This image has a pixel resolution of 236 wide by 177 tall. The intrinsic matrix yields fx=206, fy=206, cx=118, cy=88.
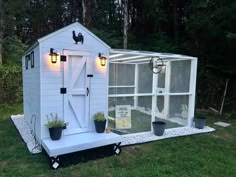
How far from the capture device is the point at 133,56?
15.8 feet

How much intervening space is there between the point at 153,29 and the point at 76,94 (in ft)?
29.4

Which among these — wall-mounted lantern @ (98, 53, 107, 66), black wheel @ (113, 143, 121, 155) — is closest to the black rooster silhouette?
wall-mounted lantern @ (98, 53, 107, 66)

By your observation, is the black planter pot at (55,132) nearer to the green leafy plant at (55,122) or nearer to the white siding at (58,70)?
the green leafy plant at (55,122)

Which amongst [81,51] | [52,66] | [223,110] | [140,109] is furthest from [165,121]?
[223,110]

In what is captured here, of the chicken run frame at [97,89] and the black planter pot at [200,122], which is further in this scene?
the black planter pot at [200,122]

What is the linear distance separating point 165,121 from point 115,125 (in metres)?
1.48

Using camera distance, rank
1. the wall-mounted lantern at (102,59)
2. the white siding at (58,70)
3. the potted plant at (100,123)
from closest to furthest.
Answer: the white siding at (58,70) < the potted plant at (100,123) < the wall-mounted lantern at (102,59)

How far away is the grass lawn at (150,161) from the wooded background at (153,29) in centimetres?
390

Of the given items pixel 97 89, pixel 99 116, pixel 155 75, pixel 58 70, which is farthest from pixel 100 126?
pixel 155 75

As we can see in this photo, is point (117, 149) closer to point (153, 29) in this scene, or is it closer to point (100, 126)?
point (100, 126)

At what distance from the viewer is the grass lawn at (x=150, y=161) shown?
3119mm

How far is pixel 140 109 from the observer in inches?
196

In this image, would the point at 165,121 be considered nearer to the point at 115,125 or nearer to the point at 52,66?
the point at 115,125

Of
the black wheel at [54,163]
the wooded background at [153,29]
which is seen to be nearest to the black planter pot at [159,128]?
the black wheel at [54,163]
